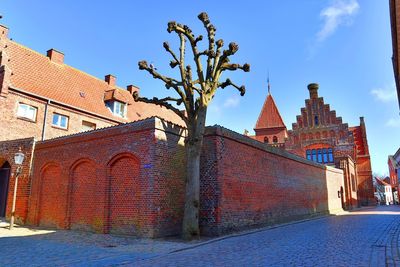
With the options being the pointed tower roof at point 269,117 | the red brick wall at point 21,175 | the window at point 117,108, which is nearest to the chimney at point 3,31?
the red brick wall at point 21,175

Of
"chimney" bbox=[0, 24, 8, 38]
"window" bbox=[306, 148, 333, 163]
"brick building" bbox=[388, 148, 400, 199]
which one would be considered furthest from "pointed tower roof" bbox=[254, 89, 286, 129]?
"chimney" bbox=[0, 24, 8, 38]

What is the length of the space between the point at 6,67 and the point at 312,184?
72.2 ft

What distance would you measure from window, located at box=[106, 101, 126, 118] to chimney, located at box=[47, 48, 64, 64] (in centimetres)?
525

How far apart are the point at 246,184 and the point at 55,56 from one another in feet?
65.6

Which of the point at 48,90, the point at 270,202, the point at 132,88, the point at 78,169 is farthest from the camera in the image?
the point at 132,88

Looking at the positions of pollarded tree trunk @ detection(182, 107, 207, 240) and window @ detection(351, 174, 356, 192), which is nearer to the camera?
pollarded tree trunk @ detection(182, 107, 207, 240)

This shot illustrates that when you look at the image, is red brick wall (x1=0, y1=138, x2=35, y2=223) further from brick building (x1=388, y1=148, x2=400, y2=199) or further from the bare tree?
brick building (x1=388, y1=148, x2=400, y2=199)

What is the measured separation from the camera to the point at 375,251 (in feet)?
29.1

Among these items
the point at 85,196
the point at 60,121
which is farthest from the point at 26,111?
the point at 85,196

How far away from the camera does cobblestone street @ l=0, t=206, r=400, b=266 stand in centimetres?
786

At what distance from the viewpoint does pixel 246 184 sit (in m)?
15.5

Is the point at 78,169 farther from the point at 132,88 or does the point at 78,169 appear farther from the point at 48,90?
the point at 132,88

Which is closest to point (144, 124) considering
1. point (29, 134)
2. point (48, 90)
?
point (29, 134)

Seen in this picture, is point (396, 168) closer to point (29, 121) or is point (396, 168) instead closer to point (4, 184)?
point (29, 121)
